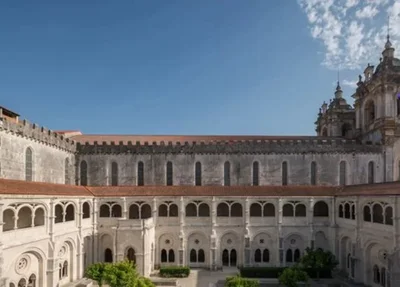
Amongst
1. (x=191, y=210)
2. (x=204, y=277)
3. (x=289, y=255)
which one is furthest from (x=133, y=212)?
(x=289, y=255)

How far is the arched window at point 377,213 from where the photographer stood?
3034cm

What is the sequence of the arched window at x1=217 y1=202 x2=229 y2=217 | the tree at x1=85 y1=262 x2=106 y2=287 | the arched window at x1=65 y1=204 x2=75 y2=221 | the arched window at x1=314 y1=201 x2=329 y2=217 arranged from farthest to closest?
the arched window at x1=217 y1=202 x2=229 y2=217 → the arched window at x1=314 y1=201 x2=329 y2=217 → the arched window at x1=65 y1=204 x2=75 y2=221 → the tree at x1=85 y1=262 x2=106 y2=287

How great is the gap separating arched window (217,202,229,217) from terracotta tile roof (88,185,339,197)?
2.52 metres

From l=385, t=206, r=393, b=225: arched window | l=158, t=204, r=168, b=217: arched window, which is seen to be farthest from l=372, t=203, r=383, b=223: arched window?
l=158, t=204, r=168, b=217: arched window

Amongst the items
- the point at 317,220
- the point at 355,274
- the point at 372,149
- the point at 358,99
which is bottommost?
the point at 355,274

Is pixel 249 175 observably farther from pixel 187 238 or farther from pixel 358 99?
pixel 358 99

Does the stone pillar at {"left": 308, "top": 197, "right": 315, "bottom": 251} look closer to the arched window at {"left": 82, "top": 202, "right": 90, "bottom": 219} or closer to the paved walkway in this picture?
the paved walkway

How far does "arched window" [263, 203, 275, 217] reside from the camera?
3956 centimetres

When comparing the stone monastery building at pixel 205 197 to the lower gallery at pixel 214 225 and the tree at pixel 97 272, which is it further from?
the tree at pixel 97 272

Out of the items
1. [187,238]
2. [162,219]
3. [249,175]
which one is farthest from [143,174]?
[249,175]

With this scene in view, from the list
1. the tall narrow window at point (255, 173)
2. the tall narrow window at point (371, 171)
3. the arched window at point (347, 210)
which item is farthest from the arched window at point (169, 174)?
the tall narrow window at point (371, 171)

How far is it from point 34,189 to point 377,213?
31.3m

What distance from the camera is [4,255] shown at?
22531mm

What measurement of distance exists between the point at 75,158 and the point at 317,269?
3168 centimetres
